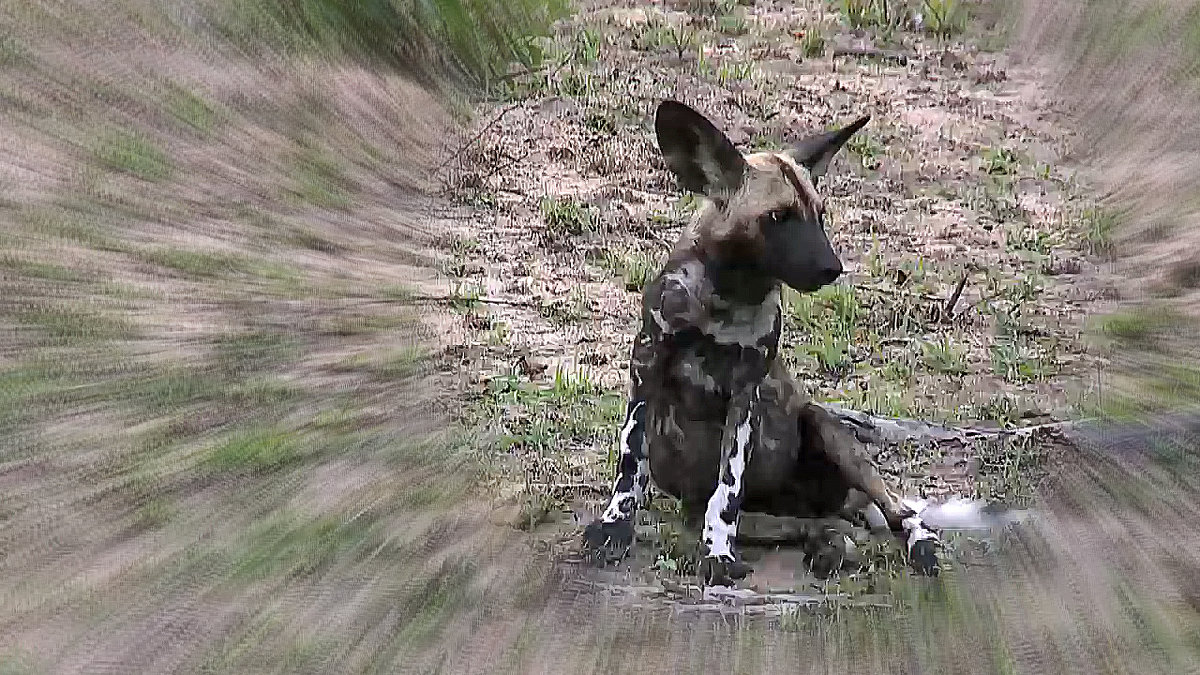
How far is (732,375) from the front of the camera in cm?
388

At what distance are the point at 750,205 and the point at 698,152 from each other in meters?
0.18

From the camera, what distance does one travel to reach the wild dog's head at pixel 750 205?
3.67m

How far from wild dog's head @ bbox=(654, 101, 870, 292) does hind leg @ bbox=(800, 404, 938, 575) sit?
51 cm

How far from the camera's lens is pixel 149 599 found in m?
4.04

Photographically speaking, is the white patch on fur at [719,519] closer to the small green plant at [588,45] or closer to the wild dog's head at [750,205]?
the wild dog's head at [750,205]

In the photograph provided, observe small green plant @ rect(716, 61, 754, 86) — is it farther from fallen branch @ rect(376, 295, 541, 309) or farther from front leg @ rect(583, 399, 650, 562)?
front leg @ rect(583, 399, 650, 562)

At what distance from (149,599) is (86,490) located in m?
0.67

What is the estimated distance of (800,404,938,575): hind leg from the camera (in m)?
4.11

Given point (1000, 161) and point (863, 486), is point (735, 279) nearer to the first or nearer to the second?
point (863, 486)

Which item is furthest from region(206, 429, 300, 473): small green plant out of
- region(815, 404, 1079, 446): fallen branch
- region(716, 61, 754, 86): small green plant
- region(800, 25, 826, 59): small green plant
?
region(800, 25, 826, 59): small green plant

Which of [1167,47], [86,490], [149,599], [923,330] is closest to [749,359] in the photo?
[149,599]

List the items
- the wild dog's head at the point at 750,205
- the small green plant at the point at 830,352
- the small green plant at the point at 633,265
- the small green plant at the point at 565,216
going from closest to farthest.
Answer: the wild dog's head at the point at 750,205 → the small green plant at the point at 830,352 → the small green plant at the point at 633,265 → the small green plant at the point at 565,216

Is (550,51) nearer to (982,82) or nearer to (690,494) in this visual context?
(982,82)

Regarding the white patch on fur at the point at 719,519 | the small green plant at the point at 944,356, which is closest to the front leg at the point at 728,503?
the white patch on fur at the point at 719,519
